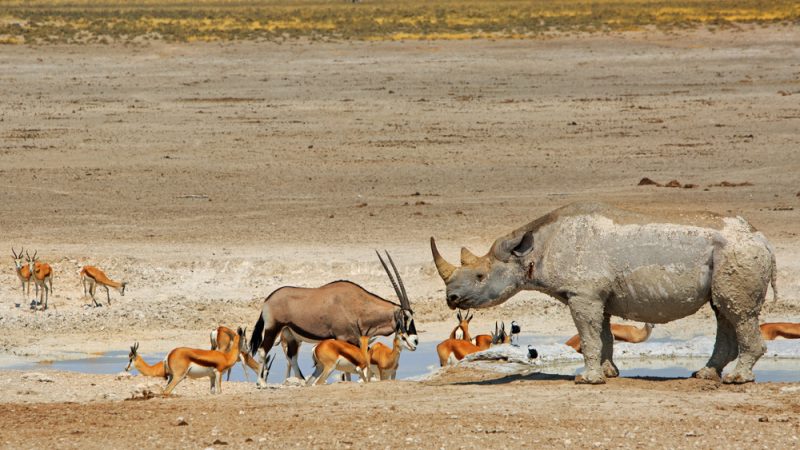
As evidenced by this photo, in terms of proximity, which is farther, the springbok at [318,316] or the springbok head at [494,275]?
the springbok at [318,316]

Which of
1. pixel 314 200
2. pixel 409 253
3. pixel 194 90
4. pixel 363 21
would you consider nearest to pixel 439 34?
pixel 363 21

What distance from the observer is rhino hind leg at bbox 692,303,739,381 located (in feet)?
41.9

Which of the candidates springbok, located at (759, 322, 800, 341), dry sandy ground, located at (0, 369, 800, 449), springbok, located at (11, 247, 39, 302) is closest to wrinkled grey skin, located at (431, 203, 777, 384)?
dry sandy ground, located at (0, 369, 800, 449)

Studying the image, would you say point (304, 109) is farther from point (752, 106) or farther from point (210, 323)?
point (210, 323)

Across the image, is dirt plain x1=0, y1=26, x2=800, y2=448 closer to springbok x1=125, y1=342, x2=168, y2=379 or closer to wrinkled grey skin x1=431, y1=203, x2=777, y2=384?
springbok x1=125, y1=342, x2=168, y2=379

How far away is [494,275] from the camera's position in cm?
1291

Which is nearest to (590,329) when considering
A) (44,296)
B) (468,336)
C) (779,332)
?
(779,332)

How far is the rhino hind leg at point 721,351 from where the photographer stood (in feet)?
41.9

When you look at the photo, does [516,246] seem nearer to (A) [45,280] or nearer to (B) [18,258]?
(A) [45,280]

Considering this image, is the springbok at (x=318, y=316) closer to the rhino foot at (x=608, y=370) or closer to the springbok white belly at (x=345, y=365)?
the springbok white belly at (x=345, y=365)

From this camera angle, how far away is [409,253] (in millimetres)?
21953

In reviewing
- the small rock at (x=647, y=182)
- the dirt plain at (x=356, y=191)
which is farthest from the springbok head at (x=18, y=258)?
the small rock at (x=647, y=182)

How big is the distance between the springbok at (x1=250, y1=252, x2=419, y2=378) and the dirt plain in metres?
0.75

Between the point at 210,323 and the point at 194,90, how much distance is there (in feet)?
70.5
